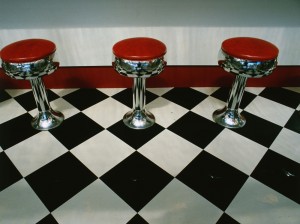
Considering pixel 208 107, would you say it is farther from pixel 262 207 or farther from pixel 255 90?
pixel 262 207

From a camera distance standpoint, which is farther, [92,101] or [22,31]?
[92,101]

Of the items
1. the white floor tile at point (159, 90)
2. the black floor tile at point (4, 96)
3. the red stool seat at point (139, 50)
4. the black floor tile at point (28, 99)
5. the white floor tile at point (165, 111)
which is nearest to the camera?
the red stool seat at point (139, 50)

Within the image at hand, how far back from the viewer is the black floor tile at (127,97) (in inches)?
90.4

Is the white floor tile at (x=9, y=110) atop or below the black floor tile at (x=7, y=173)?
atop

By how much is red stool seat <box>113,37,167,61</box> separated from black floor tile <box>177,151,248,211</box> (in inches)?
31.7

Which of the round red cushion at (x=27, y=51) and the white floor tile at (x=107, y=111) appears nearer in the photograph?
the round red cushion at (x=27, y=51)

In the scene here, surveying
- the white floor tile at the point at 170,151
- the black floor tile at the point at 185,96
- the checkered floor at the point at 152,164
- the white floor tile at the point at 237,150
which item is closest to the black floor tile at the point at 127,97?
the checkered floor at the point at 152,164

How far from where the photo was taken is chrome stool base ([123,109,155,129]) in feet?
6.50

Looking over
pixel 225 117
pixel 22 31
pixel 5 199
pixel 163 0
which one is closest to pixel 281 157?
pixel 225 117

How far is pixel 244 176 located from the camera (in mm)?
1556

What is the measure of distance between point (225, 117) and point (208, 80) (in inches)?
22.7

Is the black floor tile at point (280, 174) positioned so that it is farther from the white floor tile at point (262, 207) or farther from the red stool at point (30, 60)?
the red stool at point (30, 60)

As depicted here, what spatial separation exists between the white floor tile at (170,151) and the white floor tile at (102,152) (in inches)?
6.1

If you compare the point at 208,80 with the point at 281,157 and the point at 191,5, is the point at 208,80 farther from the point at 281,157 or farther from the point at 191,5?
the point at 281,157
